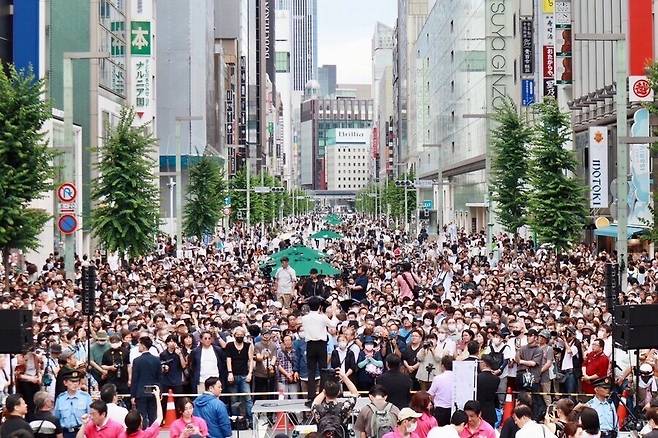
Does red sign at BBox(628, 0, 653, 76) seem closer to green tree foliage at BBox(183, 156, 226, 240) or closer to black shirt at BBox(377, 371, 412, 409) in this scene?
green tree foliage at BBox(183, 156, 226, 240)

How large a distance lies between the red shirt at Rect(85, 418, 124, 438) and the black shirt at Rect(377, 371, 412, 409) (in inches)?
121

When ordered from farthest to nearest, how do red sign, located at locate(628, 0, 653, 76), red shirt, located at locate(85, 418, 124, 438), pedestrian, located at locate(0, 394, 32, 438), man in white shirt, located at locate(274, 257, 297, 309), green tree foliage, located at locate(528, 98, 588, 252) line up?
red sign, located at locate(628, 0, 653, 76), green tree foliage, located at locate(528, 98, 588, 252), man in white shirt, located at locate(274, 257, 297, 309), red shirt, located at locate(85, 418, 124, 438), pedestrian, located at locate(0, 394, 32, 438)

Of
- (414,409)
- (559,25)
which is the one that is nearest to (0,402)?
(414,409)

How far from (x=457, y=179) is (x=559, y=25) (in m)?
48.1

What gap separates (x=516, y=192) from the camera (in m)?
51.8

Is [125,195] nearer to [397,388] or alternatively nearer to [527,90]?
[397,388]

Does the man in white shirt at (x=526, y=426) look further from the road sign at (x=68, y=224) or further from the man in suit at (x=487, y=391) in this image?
the road sign at (x=68, y=224)

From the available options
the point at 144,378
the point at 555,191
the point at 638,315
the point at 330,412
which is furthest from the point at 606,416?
the point at 555,191

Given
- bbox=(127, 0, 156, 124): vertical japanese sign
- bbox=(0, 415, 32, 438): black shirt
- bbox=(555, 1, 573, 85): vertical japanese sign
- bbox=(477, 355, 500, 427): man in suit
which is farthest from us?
bbox=(127, 0, 156, 124): vertical japanese sign

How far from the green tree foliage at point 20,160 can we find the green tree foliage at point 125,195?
25.3ft

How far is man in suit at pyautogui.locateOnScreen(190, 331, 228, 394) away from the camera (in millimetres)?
16062

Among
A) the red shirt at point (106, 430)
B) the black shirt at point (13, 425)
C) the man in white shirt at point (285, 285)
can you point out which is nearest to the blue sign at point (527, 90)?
the man in white shirt at point (285, 285)

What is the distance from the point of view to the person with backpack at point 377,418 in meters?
11.1

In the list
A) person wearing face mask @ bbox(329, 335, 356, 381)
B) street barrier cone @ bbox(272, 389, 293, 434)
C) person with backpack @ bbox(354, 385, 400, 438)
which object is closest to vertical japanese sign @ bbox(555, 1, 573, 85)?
person wearing face mask @ bbox(329, 335, 356, 381)
